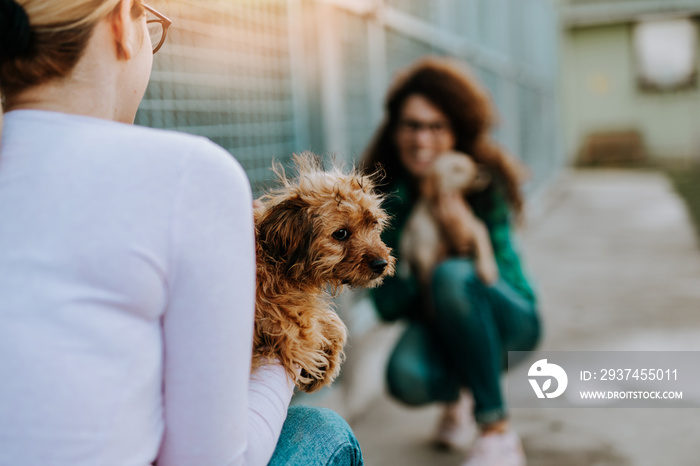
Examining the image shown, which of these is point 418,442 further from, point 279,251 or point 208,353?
point 208,353

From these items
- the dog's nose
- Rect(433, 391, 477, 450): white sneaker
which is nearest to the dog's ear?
the dog's nose

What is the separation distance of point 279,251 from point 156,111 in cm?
151

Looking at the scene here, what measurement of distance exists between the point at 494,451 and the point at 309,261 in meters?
2.05

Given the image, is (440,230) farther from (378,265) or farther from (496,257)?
(378,265)

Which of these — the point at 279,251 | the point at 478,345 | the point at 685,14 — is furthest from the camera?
the point at 685,14

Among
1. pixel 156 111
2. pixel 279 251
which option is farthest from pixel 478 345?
pixel 279 251

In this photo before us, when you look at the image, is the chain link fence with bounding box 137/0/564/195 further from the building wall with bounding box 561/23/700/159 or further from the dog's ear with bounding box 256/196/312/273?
the building wall with bounding box 561/23/700/159

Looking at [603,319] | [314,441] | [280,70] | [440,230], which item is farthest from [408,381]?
[603,319]

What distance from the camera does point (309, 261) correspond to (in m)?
1.31

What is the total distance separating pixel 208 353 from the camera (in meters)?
1.04

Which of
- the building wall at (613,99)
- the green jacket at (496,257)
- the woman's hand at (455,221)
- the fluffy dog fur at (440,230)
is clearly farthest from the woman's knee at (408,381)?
the building wall at (613,99)

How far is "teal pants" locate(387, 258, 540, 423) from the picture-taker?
3.03 m

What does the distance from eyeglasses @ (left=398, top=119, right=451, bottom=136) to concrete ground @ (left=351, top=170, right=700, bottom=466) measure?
5.17 ft

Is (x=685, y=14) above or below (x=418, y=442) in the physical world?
above
